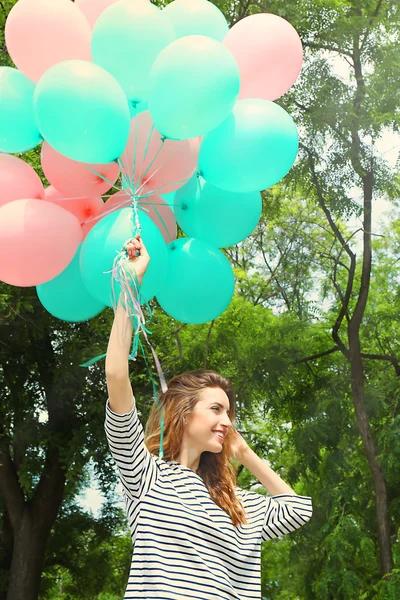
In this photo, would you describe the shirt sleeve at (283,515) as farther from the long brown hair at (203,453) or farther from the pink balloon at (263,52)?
the pink balloon at (263,52)

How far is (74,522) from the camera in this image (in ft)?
32.0

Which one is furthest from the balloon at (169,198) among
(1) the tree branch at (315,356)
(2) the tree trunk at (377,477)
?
(1) the tree branch at (315,356)

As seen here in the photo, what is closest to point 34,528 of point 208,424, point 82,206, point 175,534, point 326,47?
point 326,47

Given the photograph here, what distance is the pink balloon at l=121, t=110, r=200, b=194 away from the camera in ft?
8.55

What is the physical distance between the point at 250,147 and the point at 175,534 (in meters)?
1.28

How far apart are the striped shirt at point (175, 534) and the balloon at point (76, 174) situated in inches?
45.0

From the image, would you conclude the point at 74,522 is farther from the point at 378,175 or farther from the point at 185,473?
the point at 185,473

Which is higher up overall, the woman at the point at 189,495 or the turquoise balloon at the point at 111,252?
the turquoise balloon at the point at 111,252

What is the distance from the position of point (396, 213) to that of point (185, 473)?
8808 millimetres

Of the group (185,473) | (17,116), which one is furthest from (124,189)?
(185,473)

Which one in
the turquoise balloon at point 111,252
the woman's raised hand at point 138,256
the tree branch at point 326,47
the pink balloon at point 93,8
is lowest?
the woman's raised hand at point 138,256

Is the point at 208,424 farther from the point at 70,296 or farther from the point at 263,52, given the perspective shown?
the point at 263,52

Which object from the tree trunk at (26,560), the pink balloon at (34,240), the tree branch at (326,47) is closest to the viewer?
the pink balloon at (34,240)

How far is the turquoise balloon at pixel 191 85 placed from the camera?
7.49ft
